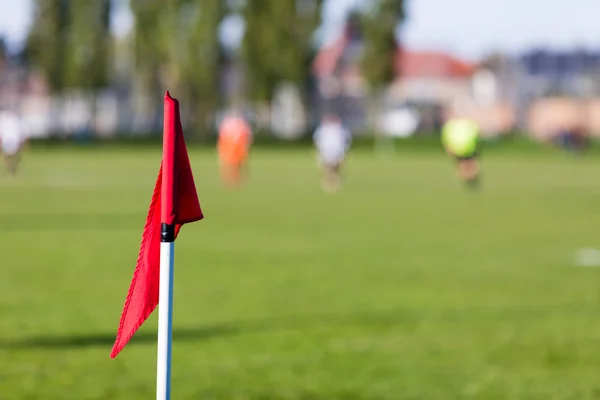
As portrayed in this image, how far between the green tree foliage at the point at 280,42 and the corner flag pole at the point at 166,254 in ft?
251

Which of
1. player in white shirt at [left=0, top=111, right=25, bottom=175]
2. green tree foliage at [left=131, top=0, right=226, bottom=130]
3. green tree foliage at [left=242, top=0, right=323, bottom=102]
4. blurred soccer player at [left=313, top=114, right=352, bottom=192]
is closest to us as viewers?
blurred soccer player at [left=313, top=114, right=352, bottom=192]

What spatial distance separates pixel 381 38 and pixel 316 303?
71.3 meters

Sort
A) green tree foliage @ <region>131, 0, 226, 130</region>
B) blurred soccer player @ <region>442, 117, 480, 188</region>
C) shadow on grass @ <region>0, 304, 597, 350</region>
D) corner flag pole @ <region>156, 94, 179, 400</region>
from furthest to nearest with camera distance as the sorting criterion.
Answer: green tree foliage @ <region>131, 0, 226, 130</region>, blurred soccer player @ <region>442, 117, 480, 188</region>, shadow on grass @ <region>0, 304, 597, 350</region>, corner flag pole @ <region>156, 94, 179, 400</region>

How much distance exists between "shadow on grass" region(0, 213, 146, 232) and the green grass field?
0.17ft

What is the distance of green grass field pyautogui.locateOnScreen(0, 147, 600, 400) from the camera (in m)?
8.31

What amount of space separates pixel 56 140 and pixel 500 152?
2600cm

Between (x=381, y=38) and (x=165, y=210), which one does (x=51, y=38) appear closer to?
(x=381, y=38)

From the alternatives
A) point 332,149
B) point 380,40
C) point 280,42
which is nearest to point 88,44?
point 280,42

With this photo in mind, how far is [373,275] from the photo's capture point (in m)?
14.7

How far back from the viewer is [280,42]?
8044 cm

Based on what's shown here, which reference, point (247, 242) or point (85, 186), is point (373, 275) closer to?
point (247, 242)

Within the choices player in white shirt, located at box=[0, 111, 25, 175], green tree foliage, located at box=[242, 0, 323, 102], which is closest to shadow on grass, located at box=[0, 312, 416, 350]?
player in white shirt, located at box=[0, 111, 25, 175]

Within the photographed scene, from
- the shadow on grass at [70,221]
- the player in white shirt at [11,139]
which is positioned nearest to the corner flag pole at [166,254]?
the shadow on grass at [70,221]

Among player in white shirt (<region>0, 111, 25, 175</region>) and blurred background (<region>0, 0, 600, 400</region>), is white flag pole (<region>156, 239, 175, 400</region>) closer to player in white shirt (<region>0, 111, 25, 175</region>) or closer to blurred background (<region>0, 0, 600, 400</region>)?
blurred background (<region>0, 0, 600, 400</region>)
